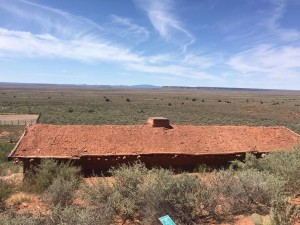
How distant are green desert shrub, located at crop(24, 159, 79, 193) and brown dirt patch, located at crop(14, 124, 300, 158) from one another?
1.24 metres

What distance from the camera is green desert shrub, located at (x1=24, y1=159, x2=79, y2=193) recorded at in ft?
34.3

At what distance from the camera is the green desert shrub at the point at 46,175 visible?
10.5 metres

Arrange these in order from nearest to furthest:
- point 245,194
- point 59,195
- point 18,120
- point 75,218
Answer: point 75,218, point 245,194, point 59,195, point 18,120

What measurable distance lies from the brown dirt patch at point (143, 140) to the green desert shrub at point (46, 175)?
1243mm

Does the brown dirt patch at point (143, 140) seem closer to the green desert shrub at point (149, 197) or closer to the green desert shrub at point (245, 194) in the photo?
the green desert shrub at point (149, 197)

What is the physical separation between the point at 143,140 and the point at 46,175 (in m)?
4.78

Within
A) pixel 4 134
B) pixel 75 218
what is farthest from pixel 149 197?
pixel 4 134

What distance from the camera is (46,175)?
34.8 feet

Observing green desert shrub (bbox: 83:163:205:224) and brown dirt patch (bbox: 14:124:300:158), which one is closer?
green desert shrub (bbox: 83:163:205:224)

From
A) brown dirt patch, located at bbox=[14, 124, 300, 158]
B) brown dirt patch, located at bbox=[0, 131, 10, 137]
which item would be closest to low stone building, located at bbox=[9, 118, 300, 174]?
brown dirt patch, located at bbox=[14, 124, 300, 158]

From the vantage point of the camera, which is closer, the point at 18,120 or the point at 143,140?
the point at 143,140

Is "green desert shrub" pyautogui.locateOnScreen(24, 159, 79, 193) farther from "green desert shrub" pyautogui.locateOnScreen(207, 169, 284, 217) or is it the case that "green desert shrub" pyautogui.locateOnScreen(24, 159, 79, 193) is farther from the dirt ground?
the dirt ground

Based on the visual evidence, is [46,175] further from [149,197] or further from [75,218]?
Answer: [75,218]

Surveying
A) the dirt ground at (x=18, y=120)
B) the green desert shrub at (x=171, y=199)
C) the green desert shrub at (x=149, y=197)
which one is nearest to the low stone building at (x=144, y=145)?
the green desert shrub at (x=149, y=197)
